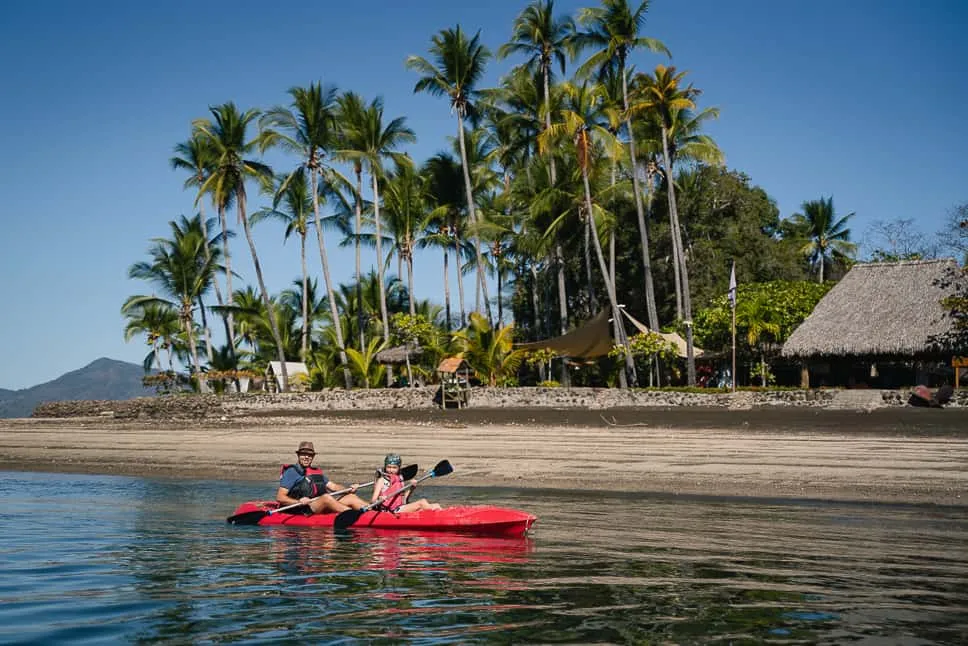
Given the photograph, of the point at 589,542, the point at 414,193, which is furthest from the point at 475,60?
the point at 589,542

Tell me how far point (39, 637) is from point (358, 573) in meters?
3.21

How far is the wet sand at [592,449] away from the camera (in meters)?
15.2

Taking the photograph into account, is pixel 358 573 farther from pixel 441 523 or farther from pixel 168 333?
pixel 168 333

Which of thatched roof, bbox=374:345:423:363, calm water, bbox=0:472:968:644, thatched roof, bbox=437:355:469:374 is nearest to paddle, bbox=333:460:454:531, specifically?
calm water, bbox=0:472:968:644

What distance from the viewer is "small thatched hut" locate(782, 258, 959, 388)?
2791cm

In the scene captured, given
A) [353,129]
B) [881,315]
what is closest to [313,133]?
[353,129]

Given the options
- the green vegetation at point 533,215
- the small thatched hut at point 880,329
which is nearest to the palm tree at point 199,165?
the green vegetation at point 533,215

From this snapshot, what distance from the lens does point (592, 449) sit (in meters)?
18.7

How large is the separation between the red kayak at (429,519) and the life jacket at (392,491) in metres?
0.16

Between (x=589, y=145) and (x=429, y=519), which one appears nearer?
(x=429, y=519)

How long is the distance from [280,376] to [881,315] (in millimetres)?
27640

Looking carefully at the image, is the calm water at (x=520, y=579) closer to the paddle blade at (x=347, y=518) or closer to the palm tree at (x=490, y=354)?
the paddle blade at (x=347, y=518)

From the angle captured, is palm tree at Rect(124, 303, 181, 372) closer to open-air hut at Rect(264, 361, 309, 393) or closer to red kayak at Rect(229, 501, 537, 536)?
open-air hut at Rect(264, 361, 309, 393)

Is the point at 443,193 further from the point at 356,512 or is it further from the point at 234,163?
the point at 356,512
